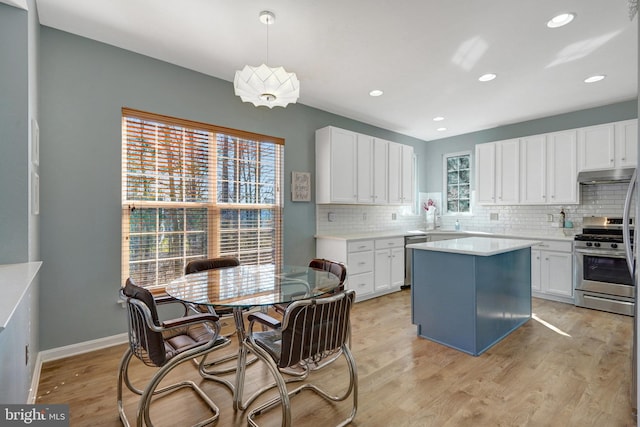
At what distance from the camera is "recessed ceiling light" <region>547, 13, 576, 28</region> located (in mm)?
2373

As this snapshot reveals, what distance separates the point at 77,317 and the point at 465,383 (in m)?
3.23

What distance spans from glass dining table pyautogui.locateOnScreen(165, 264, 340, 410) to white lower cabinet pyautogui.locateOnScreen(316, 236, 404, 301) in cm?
162

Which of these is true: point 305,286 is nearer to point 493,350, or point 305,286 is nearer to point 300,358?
point 300,358

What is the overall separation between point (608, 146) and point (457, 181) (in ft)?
7.45

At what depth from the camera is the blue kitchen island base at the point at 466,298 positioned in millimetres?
2734

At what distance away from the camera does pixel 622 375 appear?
2.37 metres

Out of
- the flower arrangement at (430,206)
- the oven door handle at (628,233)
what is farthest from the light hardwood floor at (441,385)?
the flower arrangement at (430,206)

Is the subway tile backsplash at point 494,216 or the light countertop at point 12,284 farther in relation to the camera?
the subway tile backsplash at point 494,216

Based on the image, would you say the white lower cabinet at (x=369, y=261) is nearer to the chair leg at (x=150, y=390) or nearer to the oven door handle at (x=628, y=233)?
the chair leg at (x=150, y=390)

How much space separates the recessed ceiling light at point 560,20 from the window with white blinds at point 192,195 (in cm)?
295

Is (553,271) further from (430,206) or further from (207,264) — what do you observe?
(207,264)

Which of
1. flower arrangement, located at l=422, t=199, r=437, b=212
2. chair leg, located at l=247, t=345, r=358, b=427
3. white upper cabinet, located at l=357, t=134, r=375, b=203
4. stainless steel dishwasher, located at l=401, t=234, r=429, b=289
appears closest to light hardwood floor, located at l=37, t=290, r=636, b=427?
chair leg, located at l=247, t=345, r=358, b=427

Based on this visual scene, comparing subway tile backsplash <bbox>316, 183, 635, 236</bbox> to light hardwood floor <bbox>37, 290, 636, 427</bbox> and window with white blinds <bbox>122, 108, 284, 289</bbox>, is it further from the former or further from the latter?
light hardwood floor <bbox>37, 290, 636, 427</bbox>

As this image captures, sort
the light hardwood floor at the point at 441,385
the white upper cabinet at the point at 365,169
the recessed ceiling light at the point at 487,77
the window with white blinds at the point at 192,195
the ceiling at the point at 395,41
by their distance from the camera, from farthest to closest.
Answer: the white upper cabinet at the point at 365,169, the recessed ceiling light at the point at 487,77, the window with white blinds at the point at 192,195, the ceiling at the point at 395,41, the light hardwood floor at the point at 441,385
